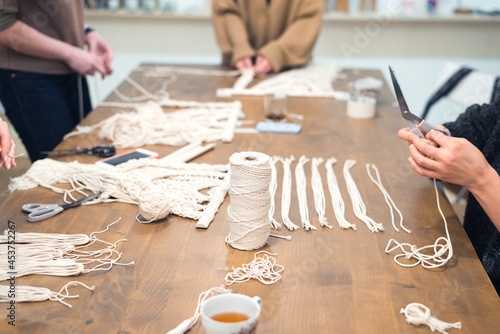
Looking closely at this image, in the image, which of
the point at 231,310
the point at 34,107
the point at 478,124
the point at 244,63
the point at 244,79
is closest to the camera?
the point at 231,310

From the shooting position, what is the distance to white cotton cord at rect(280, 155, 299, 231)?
3.90ft

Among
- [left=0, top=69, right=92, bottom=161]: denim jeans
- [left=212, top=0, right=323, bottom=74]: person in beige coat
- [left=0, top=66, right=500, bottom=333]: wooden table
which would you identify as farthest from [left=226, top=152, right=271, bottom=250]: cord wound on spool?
[left=212, top=0, right=323, bottom=74]: person in beige coat

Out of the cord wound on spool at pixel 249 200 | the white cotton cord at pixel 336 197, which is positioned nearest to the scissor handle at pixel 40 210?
the cord wound on spool at pixel 249 200

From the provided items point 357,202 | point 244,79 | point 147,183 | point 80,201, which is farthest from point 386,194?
point 244,79

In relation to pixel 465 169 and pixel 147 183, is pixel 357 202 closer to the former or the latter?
pixel 465 169

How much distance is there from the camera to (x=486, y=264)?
3.79 feet

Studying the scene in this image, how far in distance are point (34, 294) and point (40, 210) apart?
0.32 m

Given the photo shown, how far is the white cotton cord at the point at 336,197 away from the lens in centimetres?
119

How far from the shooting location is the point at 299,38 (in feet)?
8.57

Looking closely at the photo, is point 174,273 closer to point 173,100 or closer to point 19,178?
point 19,178

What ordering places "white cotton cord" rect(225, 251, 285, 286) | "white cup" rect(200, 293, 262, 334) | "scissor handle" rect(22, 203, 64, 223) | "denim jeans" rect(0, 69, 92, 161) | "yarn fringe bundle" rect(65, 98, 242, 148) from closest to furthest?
"white cup" rect(200, 293, 262, 334) < "white cotton cord" rect(225, 251, 285, 286) < "scissor handle" rect(22, 203, 64, 223) < "yarn fringe bundle" rect(65, 98, 242, 148) < "denim jeans" rect(0, 69, 92, 161)

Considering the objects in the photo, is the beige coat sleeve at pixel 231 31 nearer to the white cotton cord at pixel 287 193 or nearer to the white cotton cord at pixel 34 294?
the white cotton cord at pixel 287 193

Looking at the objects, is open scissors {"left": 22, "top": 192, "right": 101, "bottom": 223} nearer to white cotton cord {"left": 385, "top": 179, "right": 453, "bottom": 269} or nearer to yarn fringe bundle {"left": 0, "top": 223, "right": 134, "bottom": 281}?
yarn fringe bundle {"left": 0, "top": 223, "right": 134, "bottom": 281}

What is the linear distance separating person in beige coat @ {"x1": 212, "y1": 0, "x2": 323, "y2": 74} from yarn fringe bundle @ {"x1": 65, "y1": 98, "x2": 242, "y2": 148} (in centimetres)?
71
